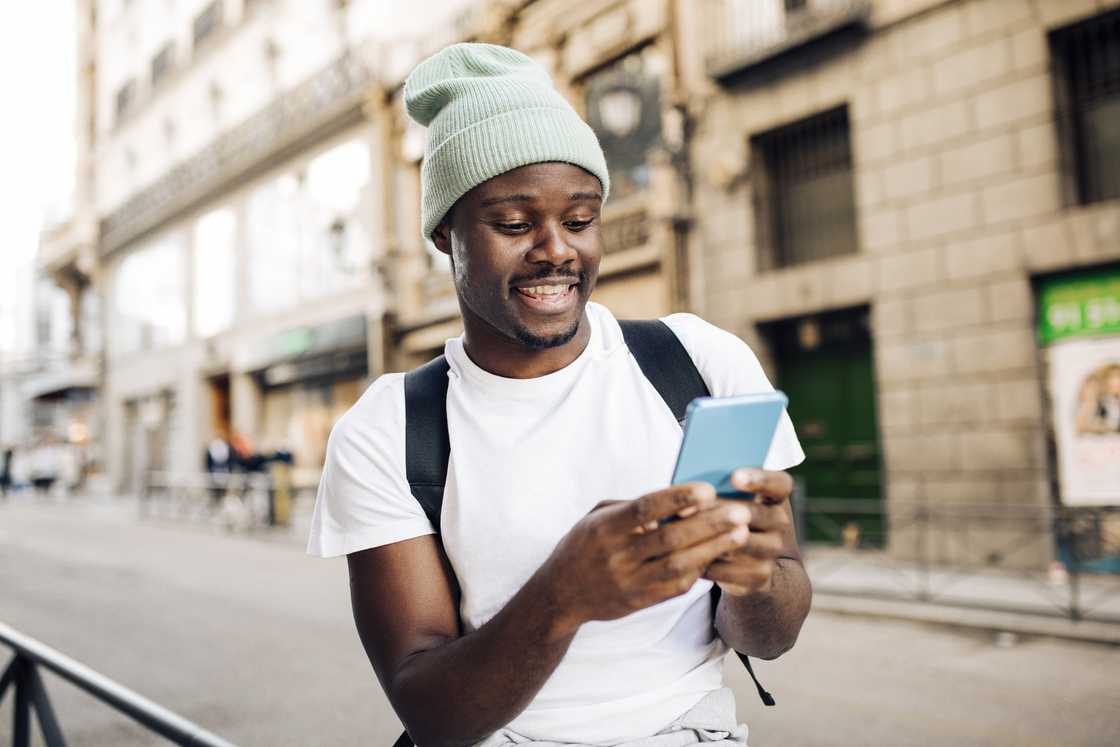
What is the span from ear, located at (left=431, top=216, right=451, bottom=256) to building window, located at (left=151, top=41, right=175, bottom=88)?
1204 inches

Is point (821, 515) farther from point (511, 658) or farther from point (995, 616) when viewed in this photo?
point (511, 658)

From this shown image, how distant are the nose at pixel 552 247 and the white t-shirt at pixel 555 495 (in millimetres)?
209

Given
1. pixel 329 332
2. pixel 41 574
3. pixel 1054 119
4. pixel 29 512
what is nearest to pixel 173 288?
pixel 29 512

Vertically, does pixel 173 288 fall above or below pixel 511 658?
above

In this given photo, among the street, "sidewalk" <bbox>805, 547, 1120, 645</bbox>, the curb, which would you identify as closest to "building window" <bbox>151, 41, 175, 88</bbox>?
the street

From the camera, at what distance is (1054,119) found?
9.88 metres

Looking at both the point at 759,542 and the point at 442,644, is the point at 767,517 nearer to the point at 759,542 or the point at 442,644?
the point at 759,542

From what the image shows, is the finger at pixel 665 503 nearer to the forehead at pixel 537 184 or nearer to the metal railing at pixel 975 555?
the forehead at pixel 537 184

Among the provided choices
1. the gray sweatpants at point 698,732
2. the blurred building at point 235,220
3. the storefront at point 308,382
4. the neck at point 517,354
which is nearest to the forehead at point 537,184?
the neck at point 517,354

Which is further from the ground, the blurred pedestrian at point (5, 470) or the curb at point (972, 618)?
the blurred pedestrian at point (5, 470)

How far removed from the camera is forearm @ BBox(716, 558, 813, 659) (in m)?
1.44

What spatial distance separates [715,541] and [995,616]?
780 centimetres

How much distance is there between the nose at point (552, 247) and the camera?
58.6 inches

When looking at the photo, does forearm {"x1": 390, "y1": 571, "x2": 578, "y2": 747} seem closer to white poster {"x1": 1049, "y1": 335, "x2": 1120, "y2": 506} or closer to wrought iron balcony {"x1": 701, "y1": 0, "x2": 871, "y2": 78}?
white poster {"x1": 1049, "y1": 335, "x2": 1120, "y2": 506}
